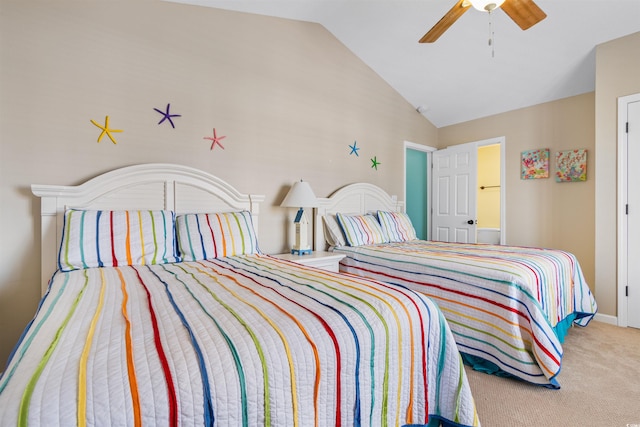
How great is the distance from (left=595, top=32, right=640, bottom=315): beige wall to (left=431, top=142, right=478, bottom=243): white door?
1364mm

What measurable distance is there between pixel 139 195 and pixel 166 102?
0.77m

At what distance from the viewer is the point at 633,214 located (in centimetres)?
277

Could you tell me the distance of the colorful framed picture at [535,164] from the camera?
3.64 metres

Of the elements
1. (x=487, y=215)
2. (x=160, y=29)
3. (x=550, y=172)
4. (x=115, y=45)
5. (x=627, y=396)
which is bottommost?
(x=627, y=396)

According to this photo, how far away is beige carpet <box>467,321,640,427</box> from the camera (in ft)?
5.03

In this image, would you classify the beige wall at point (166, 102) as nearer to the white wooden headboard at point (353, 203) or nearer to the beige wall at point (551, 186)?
the white wooden headboard at point (353, 203)

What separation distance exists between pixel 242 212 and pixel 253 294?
152cm

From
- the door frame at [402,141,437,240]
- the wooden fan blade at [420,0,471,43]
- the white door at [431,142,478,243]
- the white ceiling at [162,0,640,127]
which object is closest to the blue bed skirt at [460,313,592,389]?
the white door at [431,142,478,243]

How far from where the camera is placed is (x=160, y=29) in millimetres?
2469

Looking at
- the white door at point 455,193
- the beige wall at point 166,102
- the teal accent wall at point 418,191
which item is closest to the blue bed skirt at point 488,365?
the beige wall at point 166,102

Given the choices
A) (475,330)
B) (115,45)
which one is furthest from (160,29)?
(475,330)

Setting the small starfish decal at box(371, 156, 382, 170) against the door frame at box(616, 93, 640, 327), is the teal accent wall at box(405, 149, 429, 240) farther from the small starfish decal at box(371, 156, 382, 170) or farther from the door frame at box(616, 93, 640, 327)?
the door frame at box(616, 93, 640, 327)

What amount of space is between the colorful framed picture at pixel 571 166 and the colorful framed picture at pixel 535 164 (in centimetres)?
12

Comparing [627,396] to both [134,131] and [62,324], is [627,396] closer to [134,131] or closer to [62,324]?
[62,324]
